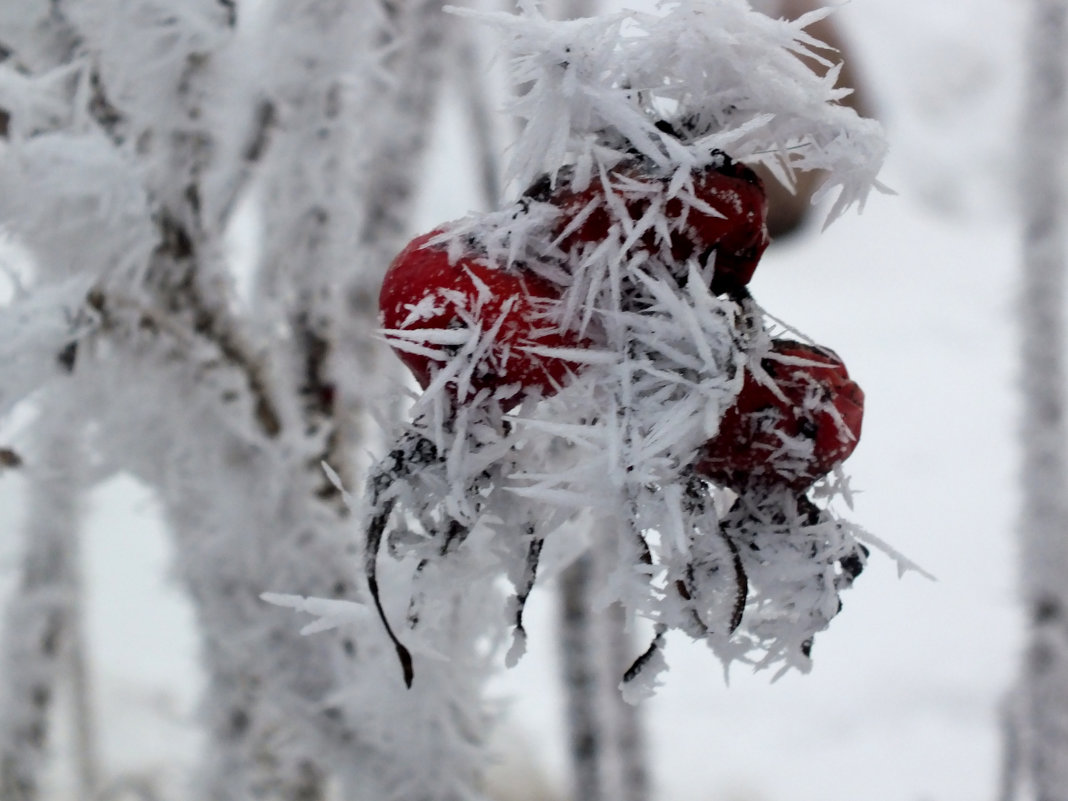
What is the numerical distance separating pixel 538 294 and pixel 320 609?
0.17 meters

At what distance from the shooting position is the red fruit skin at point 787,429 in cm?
27

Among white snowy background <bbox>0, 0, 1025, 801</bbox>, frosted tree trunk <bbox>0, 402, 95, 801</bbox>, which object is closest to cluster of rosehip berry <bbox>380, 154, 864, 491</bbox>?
white snowy background <bbox>0, 0, 1025, 801</bbox>

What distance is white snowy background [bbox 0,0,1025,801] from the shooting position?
1.91 meters

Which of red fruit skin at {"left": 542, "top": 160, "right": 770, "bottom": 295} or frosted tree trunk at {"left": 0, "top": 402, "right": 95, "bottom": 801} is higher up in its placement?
red fruit skin at {"left": 542, "top": 160, "right": 770, "bottom": 295}

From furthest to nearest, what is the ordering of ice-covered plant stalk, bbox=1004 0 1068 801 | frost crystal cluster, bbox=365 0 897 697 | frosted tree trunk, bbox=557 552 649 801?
frosted tree trunk, bbox=557 552 649 801 → ice-covered plant stalk, bbox=1004 0 1068 801 → frost crystal cluster, bbox=365 0 897 697

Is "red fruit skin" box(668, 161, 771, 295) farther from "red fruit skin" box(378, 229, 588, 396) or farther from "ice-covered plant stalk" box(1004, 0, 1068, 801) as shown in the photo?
"ice-covered plant stalk" box(1004, 0, 1068, 801)

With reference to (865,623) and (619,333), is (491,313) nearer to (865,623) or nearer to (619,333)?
(619,333)

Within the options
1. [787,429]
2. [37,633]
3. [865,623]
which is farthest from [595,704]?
[865,623]

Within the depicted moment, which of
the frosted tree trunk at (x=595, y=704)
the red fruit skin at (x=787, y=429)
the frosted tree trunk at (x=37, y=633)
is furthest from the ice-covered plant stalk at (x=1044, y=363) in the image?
the frosted tree trunk at (x=37, y=633)

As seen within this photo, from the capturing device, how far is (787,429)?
27 centimetres

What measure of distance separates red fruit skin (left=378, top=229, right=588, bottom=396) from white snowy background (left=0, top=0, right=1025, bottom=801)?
1.39 feet

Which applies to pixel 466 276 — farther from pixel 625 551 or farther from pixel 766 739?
pixel 766 739

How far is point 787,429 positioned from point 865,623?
222 cm

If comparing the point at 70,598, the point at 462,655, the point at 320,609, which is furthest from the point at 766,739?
the point at 320,609
